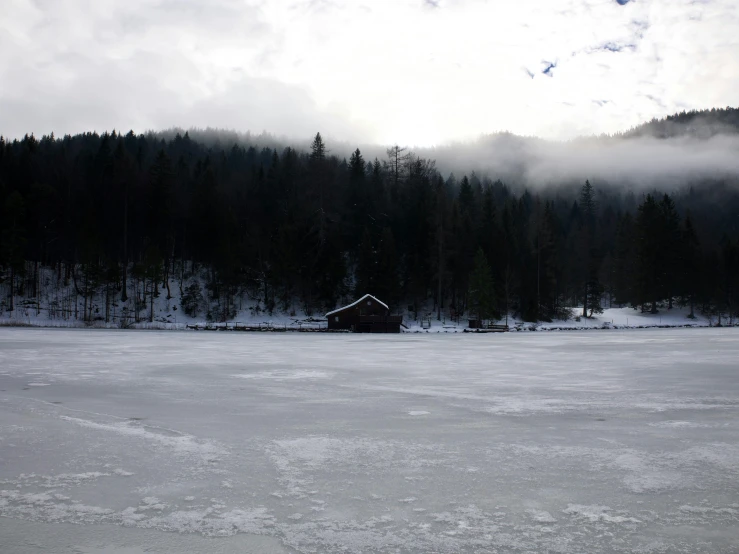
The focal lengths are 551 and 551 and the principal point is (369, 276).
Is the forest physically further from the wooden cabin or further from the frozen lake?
the frozen lake

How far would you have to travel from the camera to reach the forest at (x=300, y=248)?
63719 millimetres

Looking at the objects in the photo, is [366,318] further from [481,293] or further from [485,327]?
[481,293]

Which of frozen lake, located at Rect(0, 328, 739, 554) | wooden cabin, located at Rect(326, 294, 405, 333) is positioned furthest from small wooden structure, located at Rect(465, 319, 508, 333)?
frozen lake, located at Rect(0, 328, 739, 554)

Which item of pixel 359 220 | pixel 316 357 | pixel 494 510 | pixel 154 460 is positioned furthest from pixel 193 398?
pixel 359 220

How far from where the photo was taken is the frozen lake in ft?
14.2

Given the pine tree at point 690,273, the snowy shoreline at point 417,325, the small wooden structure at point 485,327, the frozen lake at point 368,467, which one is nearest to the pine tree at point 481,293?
the small wooden structure at point 485,327

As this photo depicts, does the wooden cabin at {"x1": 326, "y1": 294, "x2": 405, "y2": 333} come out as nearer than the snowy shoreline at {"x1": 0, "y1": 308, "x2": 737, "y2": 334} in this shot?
No

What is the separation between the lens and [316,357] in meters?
21.4

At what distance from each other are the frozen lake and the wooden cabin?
4084 cm

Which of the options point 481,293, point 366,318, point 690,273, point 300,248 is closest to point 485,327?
point 481,293

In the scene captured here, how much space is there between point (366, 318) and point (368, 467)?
48.0 meters

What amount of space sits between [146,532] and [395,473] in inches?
101

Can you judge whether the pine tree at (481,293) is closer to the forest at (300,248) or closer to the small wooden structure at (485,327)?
the forest at (300,248)

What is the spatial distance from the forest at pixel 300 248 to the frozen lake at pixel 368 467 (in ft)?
165
